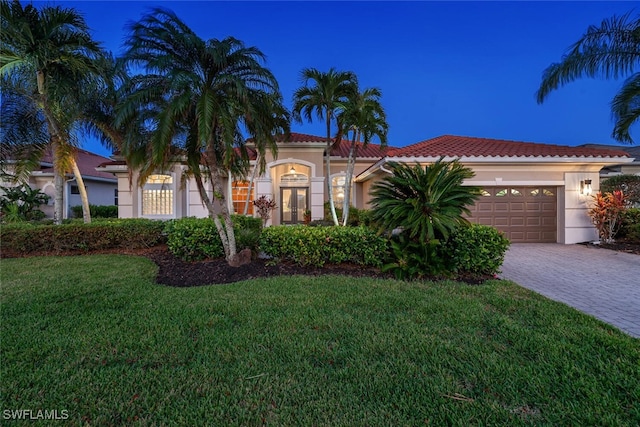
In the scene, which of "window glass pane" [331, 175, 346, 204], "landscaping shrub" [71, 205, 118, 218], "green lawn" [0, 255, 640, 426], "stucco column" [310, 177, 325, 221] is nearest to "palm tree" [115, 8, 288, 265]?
"green lawn" [0, 255, 640, 426]

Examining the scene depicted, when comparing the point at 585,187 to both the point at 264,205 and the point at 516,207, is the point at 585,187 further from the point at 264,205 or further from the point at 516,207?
the point at 264,205

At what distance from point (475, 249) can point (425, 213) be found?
130 cm

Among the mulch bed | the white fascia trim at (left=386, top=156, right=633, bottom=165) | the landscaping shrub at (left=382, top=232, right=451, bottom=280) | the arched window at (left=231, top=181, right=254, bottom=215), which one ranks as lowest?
the mulch bed

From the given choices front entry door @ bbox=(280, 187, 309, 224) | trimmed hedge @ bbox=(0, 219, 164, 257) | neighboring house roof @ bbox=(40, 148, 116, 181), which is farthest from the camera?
neighboring house roof @ bbox=(40, 148, 116, 181)

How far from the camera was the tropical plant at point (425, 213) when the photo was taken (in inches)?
216

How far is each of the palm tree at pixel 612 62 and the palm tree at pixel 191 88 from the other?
8801 millimetres

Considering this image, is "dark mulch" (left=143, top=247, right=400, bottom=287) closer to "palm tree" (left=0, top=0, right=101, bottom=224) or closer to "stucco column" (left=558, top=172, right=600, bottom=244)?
"palm tree" (left=0, top=0, right=101, bottom=224)

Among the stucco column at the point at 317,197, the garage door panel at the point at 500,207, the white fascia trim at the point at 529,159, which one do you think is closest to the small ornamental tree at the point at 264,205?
the stucco column at the point at 317,197

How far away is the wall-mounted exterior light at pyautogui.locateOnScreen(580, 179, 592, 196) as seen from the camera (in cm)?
1077

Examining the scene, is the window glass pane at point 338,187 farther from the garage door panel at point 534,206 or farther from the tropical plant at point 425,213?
the tropical plant at point 425,213

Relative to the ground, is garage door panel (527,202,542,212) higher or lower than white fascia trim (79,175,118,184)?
lower

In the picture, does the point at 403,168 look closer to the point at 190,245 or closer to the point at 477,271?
the point at 477,271

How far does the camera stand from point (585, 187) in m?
10.8

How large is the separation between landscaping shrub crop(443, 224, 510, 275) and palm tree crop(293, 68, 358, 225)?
5991 millimetres
